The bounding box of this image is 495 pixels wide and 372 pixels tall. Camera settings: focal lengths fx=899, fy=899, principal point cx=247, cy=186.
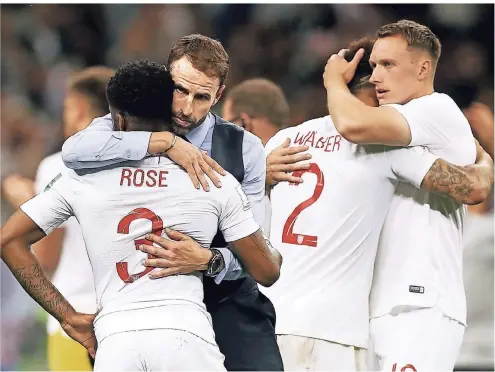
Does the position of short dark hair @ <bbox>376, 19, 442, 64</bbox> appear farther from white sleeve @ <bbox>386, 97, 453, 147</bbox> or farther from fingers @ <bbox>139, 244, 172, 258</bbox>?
fingers @ <bbox>139, 244, 172, 258</bbox>

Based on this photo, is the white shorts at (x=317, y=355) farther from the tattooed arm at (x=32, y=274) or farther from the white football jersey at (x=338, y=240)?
the tattooed arm at (x=32, y=274)

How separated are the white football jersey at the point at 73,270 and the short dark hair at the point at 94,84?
0.27 metres

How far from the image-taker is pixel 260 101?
356 centimetres

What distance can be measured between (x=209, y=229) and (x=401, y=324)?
2.31 ft

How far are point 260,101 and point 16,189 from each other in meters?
1.18

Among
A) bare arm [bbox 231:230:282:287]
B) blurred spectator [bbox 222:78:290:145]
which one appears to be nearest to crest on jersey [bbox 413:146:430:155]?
bare arm [bbox 231:230:282:287]

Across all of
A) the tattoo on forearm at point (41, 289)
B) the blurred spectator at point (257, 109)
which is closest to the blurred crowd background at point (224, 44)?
the blurred spectator at point (257, 109)

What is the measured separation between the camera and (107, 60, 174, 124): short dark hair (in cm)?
234

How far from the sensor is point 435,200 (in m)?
2.74

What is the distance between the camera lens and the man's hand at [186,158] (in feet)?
7.70

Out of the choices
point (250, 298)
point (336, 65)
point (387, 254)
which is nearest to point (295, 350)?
point (250, 298)

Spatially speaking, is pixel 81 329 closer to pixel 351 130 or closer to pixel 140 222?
pixel 140 222

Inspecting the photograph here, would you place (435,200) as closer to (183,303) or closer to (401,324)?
(401,324)

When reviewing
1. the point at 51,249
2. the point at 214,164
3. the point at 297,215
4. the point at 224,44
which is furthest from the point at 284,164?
the point at 224,44
